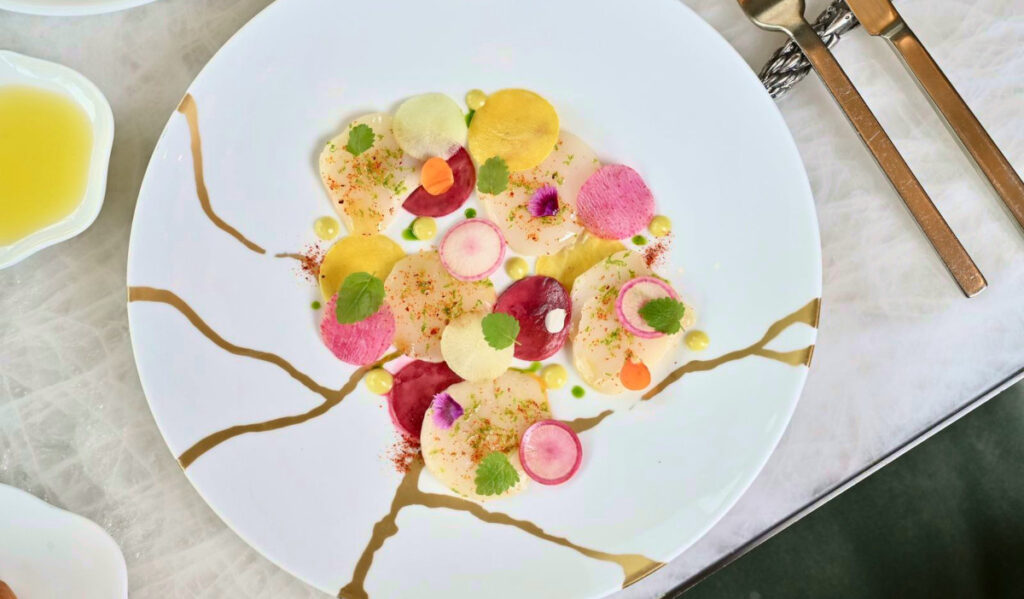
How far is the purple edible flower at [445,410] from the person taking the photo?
89 cm

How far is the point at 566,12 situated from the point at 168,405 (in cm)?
69

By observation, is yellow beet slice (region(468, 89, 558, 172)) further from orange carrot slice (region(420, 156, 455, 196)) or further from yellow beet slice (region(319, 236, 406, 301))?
yellow beet slice (region(319, 236, 406, 301))

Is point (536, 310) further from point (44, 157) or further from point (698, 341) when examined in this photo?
point (44, 157)

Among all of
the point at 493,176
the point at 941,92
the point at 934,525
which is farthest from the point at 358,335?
the point at 934,525

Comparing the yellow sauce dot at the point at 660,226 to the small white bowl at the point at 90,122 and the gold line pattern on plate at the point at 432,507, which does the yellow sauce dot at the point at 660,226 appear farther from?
the small white bowl at the point at 90,122

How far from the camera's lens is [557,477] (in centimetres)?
88

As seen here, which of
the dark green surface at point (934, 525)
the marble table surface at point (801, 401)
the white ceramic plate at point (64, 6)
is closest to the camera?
the white ceramic plate at point (64, 6)

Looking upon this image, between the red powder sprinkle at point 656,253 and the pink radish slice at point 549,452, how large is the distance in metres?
0.24

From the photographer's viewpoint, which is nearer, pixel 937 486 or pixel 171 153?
pixel 171 153

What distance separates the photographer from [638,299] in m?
0.89

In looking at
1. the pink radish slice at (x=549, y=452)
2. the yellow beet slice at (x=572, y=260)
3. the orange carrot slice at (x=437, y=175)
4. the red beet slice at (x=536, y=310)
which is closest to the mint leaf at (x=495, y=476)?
the pink radish slice at (x=549, y=452)

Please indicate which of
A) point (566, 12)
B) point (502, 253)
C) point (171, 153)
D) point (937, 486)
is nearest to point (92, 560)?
point (171, 153)

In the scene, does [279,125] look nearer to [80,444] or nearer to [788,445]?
[80,444]

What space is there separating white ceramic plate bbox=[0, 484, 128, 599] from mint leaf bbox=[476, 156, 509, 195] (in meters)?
0.68
